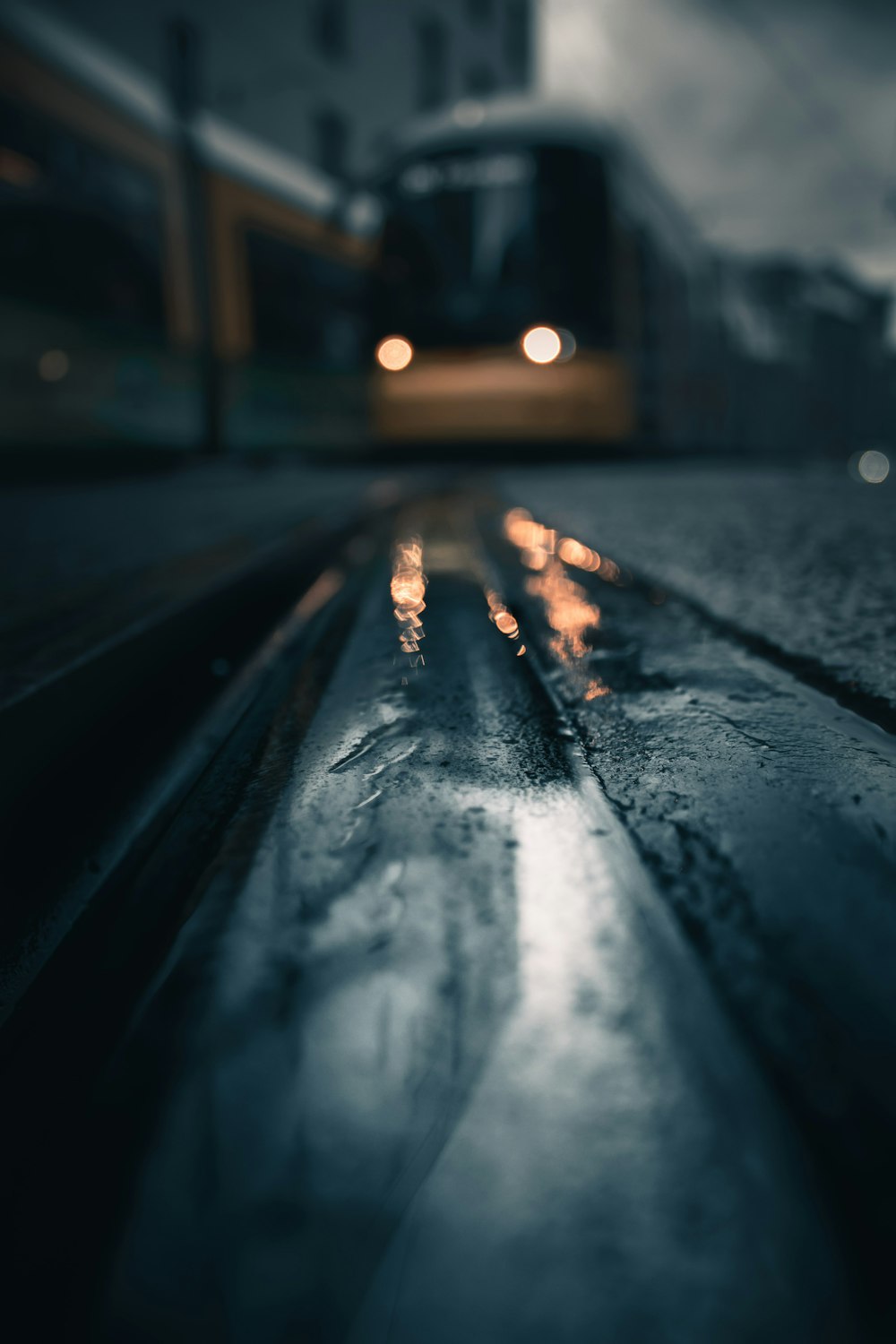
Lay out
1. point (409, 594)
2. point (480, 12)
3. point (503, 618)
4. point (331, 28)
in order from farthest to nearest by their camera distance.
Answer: point (480, 12) < point (331, 28) < point (409, 594) < point (503, 618)

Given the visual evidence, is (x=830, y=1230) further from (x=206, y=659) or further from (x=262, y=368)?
(x=262, y=368)

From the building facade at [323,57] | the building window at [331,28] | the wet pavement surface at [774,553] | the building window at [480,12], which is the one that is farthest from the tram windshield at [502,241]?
the building window at [480,12]

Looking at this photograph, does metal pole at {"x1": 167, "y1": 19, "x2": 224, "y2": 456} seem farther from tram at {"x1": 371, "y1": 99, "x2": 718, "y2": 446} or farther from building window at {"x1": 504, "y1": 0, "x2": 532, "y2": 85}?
building window at {"x1": 504, "y1": 0, "x2": 532, "y2": 85}

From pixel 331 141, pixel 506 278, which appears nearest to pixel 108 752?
pixel 506 278

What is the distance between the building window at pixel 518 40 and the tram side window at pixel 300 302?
71.7 ft

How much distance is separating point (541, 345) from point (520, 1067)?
19.8 feet

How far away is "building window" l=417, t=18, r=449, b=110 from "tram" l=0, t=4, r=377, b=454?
16491mm

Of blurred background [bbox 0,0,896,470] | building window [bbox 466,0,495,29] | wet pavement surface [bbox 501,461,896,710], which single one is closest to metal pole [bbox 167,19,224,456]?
blurred background [bbox 0,0,896,470]

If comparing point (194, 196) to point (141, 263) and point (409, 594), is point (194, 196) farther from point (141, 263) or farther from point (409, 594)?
point (409, 594)

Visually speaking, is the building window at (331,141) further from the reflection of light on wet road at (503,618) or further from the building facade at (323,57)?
the reflection of light on wet road at (503,618)

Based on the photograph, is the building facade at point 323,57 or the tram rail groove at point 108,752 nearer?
the tram rail groove at point 108,752

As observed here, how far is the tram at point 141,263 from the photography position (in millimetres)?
4883

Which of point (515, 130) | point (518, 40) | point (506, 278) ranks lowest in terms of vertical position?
point (506, 278)

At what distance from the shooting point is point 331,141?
1784 cm
